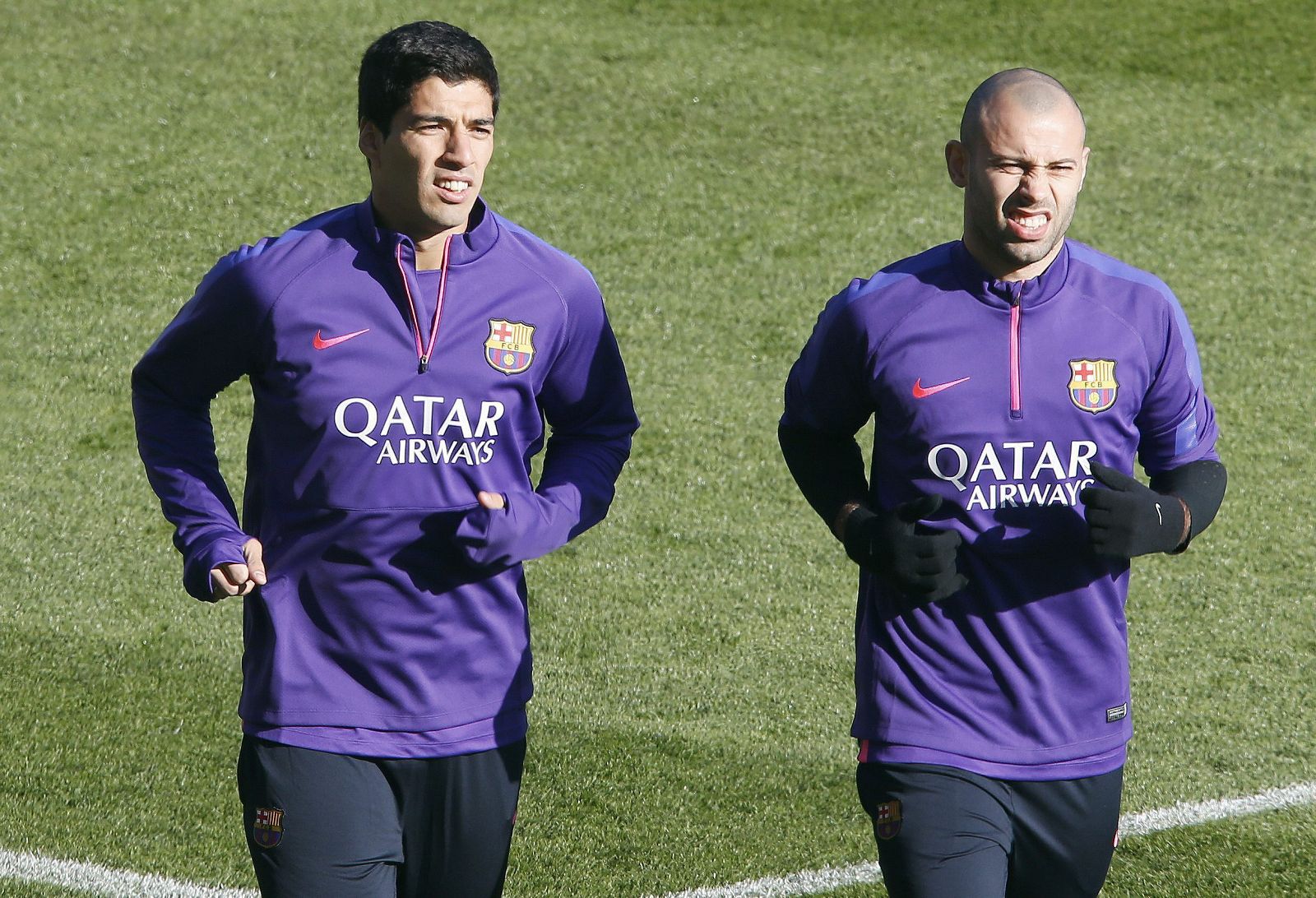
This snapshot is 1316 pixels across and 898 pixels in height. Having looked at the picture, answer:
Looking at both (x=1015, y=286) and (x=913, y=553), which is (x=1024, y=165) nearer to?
(x=1015, y=286)

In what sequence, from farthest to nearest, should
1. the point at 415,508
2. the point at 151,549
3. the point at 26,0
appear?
the point at 26,0 → the point at 151,549 → the point at 415,508

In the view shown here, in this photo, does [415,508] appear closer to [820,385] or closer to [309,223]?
[309,223]

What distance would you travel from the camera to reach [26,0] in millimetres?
11148

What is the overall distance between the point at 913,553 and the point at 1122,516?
1.14 ft

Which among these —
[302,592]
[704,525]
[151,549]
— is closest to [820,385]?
[302,592]

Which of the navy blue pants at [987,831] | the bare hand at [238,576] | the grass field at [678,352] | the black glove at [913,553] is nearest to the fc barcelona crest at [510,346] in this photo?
the bare hand at [238,576]

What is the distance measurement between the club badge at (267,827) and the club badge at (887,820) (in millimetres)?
1006

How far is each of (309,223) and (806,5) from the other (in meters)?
8.86

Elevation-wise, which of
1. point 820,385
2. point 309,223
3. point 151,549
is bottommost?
point 151,549

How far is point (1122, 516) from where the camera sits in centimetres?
291

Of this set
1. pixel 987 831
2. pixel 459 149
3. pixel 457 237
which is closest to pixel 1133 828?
pixel 987 831

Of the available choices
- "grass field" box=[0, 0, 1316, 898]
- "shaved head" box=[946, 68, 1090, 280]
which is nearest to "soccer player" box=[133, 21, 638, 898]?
"shaved head" box=[946, 68, 1090, 280]

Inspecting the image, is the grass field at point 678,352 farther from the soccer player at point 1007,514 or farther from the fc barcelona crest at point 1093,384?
the fc barcelona crest at point 1093,384

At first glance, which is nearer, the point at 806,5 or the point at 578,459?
the point at 578,459
